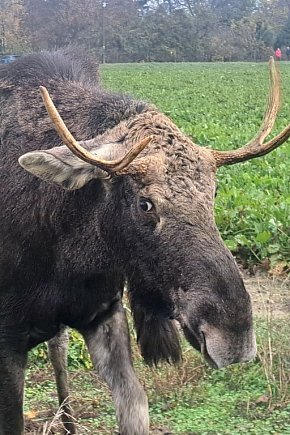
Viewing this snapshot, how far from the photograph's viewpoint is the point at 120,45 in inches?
3383

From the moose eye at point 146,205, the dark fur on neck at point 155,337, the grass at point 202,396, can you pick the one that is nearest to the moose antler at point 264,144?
the moose eye at point 146,205

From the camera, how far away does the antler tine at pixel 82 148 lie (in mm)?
3707

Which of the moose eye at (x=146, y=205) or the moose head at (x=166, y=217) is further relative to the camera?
the moose eye at (x=146, y=205)

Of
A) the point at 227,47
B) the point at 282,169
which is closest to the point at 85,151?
the point at 282,169

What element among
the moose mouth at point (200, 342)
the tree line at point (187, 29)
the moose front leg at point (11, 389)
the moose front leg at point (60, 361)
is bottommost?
the tree line at point (187, 29)

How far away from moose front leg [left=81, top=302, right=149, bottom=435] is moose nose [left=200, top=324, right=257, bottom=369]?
0.99m

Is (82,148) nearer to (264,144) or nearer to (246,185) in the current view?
(264,144)

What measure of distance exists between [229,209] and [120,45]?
77245mm

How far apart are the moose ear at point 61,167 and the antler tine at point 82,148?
0.14 m

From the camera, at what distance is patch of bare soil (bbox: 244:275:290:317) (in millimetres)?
7010

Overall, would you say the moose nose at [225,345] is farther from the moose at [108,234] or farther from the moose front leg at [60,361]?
the moose front leg at [60,361]

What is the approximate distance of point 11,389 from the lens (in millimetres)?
4523

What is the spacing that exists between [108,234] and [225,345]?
89 cm

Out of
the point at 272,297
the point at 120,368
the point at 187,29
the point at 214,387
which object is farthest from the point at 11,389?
the point at 187,29
